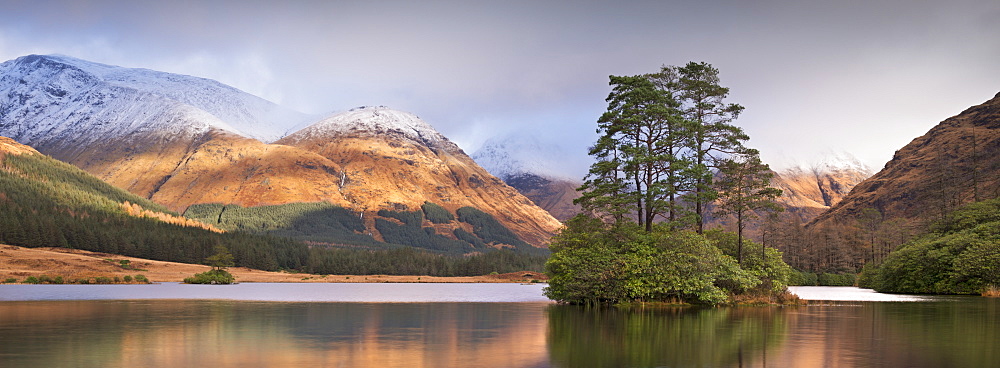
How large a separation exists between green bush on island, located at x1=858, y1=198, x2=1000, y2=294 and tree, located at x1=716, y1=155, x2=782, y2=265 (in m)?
37.0

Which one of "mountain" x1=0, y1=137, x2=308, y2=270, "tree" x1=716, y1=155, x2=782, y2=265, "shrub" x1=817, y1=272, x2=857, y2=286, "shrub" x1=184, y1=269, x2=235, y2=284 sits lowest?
"shrub" x1=184, y1=269, x2=235, y2=284

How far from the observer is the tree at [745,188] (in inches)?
2218

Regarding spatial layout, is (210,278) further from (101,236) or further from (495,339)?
(495,339)

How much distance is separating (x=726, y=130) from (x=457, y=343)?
3908 cm

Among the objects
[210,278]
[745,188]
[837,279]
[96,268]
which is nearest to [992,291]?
[745,188]

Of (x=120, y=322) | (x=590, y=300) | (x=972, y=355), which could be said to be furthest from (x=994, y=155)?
(x=120, y=322)

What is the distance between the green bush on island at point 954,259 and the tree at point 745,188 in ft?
121

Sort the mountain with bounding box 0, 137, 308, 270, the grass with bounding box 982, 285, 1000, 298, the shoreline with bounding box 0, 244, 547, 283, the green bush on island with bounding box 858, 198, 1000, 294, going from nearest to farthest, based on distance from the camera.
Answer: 1. the grass with bounding box 982, 285, 1000, 298
2. the green bush on island with bounding box 858, 198, 1000, 294
3. the shoreline with bounding box 0, 244, 547, 283
4. the mountain with bounding box 0, 137, 308, 270

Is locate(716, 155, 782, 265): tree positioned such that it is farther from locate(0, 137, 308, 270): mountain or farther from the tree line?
locate(0, 137, 308, 270): mountain

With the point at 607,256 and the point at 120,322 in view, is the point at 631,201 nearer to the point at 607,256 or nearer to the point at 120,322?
the point at 607,256

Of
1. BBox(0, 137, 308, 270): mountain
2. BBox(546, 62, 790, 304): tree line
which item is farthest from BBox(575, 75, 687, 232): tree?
BBox(0, 137, 308, 270): mountain

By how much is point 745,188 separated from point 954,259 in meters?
41.8

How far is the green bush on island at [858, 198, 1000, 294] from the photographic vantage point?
77.9 m

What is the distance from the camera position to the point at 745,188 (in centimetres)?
5803
